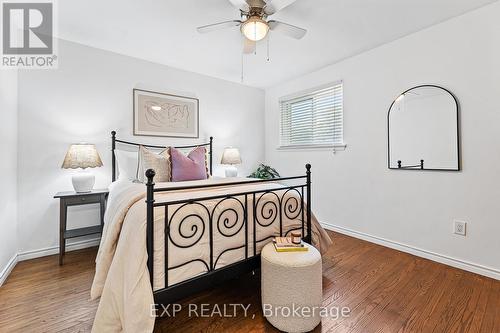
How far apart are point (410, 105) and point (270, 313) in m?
2.59

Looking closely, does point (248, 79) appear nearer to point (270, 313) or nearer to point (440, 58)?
point (440, 58)

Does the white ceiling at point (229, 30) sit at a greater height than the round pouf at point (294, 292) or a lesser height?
greater

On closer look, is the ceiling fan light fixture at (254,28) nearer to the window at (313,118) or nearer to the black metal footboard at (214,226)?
the black metal footboard at (214,226)

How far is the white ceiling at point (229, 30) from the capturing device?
207 cm

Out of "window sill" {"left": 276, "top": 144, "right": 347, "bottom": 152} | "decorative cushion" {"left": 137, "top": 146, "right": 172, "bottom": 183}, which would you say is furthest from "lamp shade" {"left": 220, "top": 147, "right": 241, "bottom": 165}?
"decorative cushion" {"left": 137, "top": 146, "right": 172, "bottom": 183}

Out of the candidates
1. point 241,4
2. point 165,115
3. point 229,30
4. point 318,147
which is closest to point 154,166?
point 165,115

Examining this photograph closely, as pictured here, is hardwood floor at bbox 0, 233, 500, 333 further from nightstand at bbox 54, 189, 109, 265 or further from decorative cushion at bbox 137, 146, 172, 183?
decorative cushion at bbox 137, 146, 172, 183

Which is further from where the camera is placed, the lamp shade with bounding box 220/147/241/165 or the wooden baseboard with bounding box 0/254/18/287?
the lamp shade with bounding box 220/147/241/165

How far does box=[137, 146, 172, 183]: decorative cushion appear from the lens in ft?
8.43

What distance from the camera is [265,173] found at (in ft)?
13.8

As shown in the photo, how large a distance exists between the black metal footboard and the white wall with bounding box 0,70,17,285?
169cm

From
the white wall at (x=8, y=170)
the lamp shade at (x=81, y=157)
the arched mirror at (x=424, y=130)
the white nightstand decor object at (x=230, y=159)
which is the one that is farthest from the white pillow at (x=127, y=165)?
the arched mirror at (x=424, y=130)

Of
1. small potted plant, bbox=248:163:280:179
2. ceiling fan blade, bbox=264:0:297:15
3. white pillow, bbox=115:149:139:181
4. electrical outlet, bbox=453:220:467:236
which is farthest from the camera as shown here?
small potted plant, bbox=248:163:280:179

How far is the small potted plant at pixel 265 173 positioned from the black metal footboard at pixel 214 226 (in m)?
2.14
